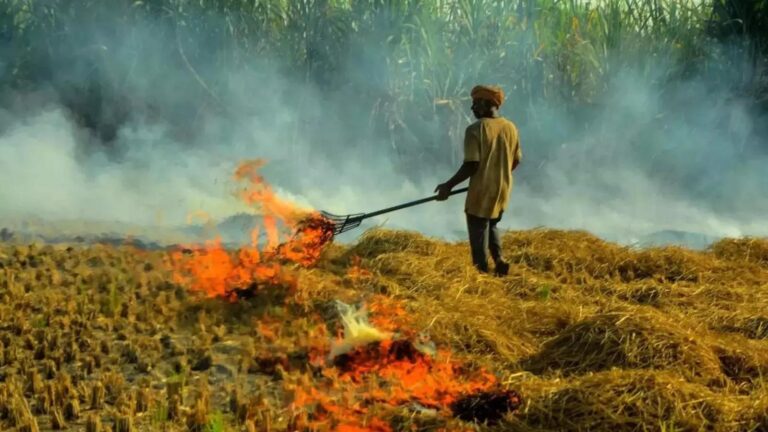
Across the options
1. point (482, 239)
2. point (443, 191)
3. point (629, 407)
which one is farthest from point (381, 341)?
point (482, 239)

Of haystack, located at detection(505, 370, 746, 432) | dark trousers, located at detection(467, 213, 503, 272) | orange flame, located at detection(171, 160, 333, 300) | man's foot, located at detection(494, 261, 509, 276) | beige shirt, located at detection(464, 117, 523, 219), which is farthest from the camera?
man's foot, located at detection(494, 261, 509, 276)

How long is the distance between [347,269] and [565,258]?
2325mm

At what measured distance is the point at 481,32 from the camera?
14.9 m

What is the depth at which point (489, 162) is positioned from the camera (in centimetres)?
759

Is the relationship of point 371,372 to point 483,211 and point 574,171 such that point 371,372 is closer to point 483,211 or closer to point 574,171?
point 483,211

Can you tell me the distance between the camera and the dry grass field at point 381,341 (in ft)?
14.4

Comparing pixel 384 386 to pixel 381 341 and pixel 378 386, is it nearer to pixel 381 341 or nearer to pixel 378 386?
pixel 378 386

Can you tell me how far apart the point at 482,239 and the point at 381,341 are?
2.50 metres

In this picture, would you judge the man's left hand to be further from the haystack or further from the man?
the haystack

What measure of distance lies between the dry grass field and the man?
1.64 ft

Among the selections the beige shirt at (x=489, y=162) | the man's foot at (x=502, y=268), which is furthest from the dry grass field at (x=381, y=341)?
the beige shirt at (x=489, y=162)

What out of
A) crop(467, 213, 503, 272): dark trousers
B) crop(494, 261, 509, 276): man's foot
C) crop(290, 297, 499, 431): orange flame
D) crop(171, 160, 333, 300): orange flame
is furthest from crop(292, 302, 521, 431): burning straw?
crop(494, 261, 509, 276): man's foot

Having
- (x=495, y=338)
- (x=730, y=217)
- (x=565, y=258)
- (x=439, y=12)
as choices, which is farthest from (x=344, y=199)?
(x=495, y=338)

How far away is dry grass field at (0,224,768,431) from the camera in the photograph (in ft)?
14.4
